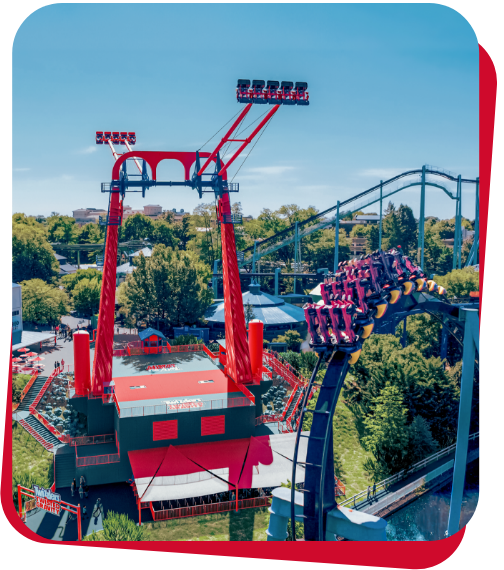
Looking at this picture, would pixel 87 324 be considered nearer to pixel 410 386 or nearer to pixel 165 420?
pixel 165 420

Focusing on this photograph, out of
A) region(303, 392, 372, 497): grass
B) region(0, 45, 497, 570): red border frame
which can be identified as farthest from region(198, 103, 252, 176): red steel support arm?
region(303, 392, 372, 497): grass

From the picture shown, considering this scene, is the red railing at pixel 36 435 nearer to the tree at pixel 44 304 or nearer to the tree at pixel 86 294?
the tree at pixel 44 304

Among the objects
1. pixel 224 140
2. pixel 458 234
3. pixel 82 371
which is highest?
pixel 224 140

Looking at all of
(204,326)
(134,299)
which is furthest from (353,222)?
(134,299)

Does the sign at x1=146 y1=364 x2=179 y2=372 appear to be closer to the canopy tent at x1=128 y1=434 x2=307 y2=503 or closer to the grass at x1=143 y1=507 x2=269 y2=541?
the canopy tent at x1=128 y1=434 x2=307 y2=503

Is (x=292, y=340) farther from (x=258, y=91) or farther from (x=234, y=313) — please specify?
(x=258, y=91)

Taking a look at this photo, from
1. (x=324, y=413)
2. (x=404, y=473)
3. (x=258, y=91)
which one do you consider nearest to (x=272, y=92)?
(x=258, y=91)
